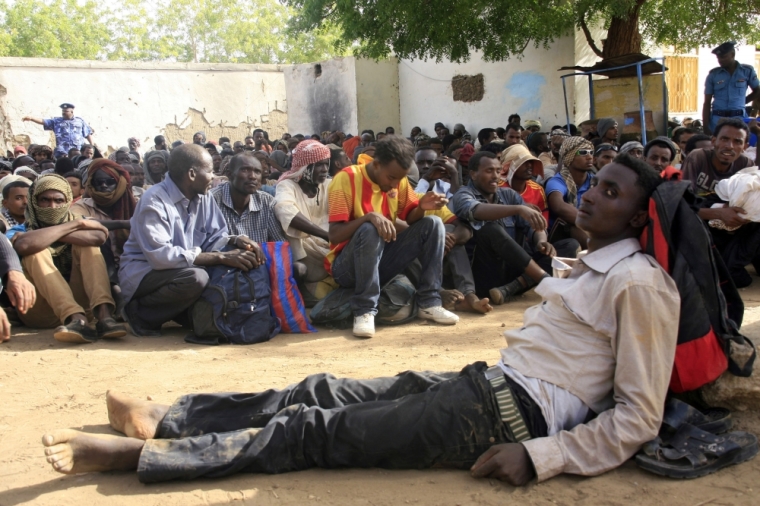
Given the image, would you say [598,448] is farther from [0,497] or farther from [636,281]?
[0,497]

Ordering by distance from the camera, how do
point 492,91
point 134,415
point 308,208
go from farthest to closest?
point 492,91 < point 308,208 < point 134,415

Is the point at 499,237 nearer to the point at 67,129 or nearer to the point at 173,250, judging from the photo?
the point at 173,250

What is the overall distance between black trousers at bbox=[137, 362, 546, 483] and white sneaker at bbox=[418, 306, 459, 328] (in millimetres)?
2148

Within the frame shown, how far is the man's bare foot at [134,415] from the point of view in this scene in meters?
2.63

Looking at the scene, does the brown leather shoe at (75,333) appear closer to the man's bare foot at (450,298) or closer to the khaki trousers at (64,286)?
the khaki trousers at (64,286)

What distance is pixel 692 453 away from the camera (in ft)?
7.75

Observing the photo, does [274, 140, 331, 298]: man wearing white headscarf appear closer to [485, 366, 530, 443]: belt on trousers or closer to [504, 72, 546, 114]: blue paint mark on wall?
[485, 366, 530, 443]: belt on trousers

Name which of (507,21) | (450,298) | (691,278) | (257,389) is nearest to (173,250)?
(257,389)

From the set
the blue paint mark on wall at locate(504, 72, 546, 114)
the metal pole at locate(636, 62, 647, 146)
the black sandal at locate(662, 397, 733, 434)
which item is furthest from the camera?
the blue paint mark on wall at locate(504, 72, 546, 114)

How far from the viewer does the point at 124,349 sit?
170 inches

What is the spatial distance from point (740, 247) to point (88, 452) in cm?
507

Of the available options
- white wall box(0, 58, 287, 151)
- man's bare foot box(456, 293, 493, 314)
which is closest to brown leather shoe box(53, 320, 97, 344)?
man's bare foot box(456, 293, 493, 314)

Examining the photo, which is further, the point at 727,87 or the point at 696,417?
the point at 727,87

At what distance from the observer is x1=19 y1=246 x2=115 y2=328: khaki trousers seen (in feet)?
14.8
